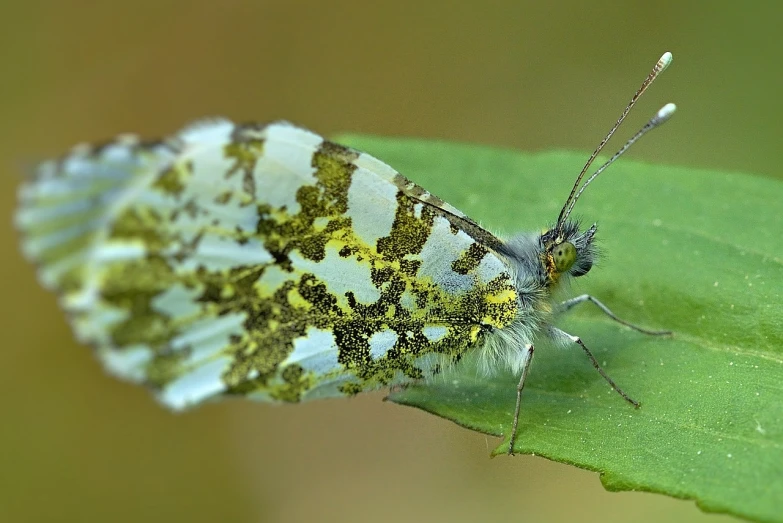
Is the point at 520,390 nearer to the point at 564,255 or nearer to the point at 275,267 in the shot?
the point at 564,255

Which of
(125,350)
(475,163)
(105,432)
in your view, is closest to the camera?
(125,350)

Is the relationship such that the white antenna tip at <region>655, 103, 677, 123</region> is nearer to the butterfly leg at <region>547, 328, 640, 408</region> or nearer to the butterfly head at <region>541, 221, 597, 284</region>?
the butterfly head at <region>541, 221, 597, 284</region>

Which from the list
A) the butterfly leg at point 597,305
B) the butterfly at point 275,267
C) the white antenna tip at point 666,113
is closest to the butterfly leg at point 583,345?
the butterfly at point 275,267

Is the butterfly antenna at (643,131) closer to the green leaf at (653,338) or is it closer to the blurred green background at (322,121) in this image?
the green leaf at (653,338)

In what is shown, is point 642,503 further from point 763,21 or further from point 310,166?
point 763,21

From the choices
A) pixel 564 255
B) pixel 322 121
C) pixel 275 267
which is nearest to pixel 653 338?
pixel 564 255

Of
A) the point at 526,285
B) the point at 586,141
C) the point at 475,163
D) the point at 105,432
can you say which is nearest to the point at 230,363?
the point at 526,285
